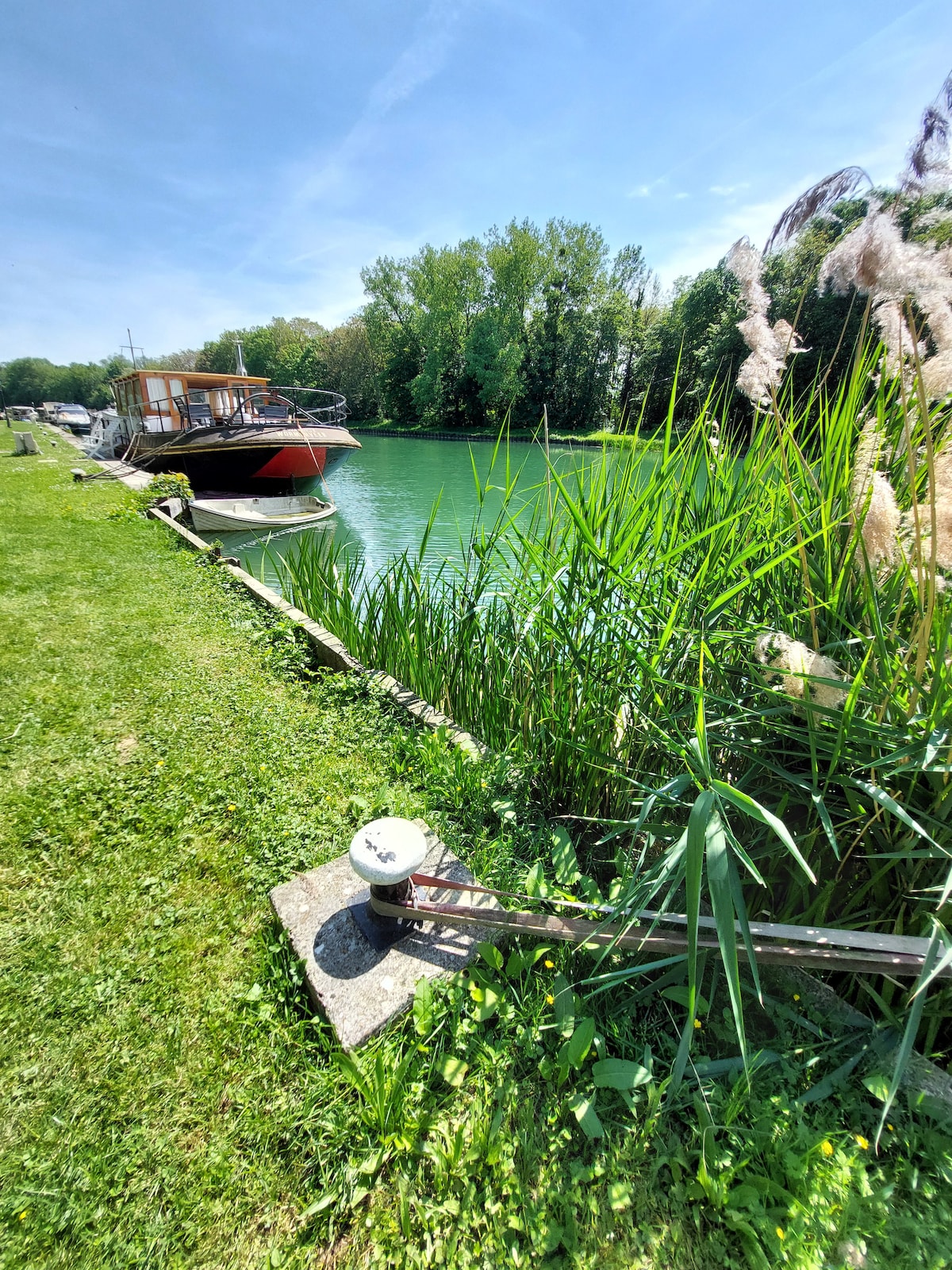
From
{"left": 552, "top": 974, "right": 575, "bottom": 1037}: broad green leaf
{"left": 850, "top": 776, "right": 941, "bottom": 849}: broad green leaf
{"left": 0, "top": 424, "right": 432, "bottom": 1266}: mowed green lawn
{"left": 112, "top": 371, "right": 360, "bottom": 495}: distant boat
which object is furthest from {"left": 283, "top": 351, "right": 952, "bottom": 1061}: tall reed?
{"left": 112, "top": 371, "right": 360, "bottom": 495}: distant boat

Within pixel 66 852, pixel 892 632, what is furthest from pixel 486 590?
pixel 66 852

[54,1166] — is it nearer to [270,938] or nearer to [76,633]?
[270,938]

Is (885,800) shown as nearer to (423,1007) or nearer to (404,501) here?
(423,1007)

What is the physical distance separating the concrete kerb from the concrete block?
2.24 feet

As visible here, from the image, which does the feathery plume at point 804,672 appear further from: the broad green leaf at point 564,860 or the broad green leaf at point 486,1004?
the broad green leaf at point 486,1004

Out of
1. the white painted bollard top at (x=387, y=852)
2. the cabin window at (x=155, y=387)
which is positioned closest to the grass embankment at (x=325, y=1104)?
the white painted bollard top at (x=387, y=852)

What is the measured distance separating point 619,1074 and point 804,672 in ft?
3.33

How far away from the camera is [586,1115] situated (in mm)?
1121

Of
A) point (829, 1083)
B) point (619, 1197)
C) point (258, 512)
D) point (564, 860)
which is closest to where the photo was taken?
point (619, 1197)

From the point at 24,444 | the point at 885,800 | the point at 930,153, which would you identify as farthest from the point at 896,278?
the point at 24,444

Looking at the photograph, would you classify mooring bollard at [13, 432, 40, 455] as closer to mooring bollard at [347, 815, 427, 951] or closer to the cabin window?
the cabin window

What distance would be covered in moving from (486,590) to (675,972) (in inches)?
66.2

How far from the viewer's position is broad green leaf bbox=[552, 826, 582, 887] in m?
1.61

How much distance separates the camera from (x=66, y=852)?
1.82m
